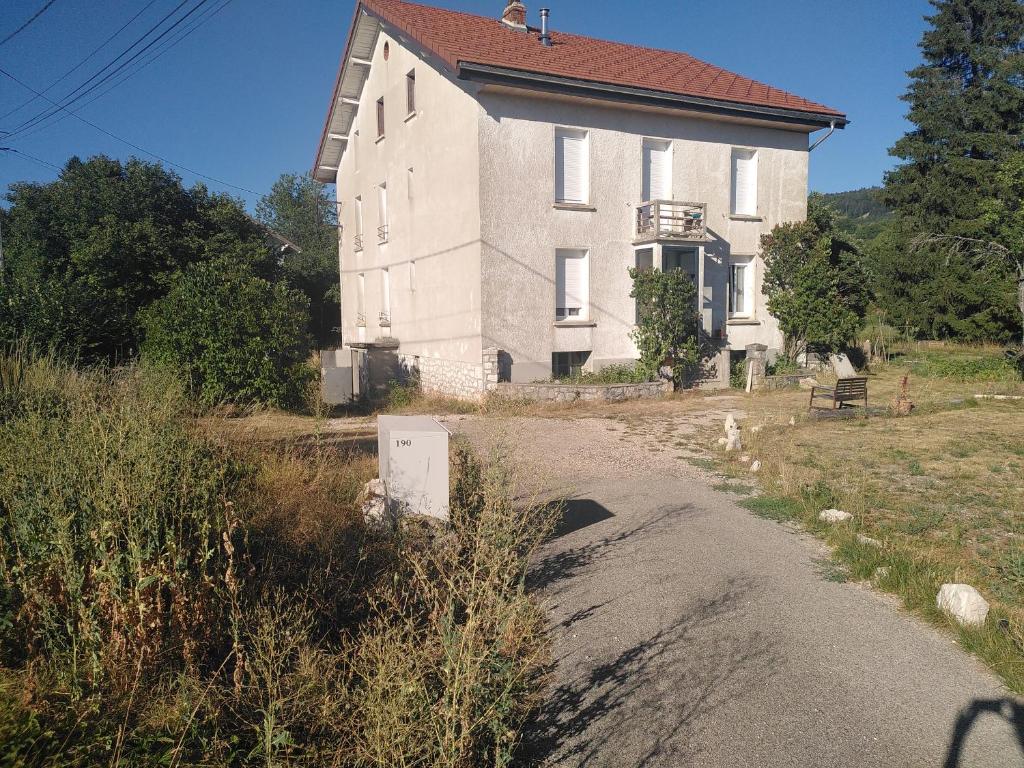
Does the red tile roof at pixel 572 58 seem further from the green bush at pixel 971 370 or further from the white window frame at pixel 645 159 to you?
the green bush at pixel 971 370

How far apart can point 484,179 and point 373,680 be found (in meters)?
14.0

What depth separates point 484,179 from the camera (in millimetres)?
15680

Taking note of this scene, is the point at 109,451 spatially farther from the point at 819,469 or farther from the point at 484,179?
the point at 484,179

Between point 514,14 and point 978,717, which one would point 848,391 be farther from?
point 514,14

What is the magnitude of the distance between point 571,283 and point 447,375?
13.3 feet

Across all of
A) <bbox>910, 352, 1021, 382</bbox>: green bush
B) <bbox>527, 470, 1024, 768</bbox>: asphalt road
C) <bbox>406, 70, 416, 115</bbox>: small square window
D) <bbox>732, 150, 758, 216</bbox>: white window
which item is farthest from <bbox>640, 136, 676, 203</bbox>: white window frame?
<bbox>527, 470, 1024, 768</bbox>: asphalt road

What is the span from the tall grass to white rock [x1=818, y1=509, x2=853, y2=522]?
372 cm

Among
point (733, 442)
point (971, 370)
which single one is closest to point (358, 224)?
point (733, 442)

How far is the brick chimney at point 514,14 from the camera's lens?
63.2 feet

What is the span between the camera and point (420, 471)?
18.0ft

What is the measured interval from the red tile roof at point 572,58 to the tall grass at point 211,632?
12850 mm

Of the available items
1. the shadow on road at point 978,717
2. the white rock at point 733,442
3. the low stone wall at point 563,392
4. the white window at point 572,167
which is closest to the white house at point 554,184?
the white window at point 572,167

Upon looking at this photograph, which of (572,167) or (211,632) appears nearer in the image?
(211,632)

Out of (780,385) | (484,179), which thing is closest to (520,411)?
(484,179)
